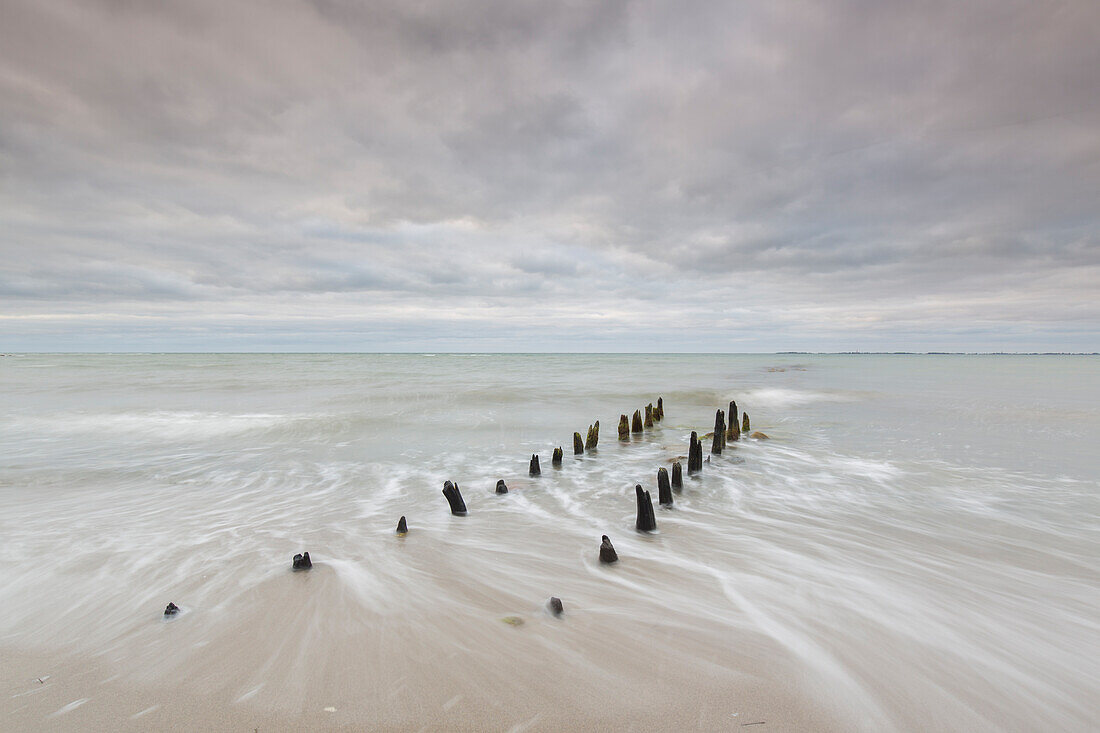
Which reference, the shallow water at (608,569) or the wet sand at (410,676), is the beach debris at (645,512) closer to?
the shallow water at (608,569)

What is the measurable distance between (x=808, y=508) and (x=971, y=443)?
914cm

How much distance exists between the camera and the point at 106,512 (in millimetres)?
6660

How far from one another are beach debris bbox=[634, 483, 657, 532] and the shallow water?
176 millimetres

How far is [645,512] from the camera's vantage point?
5766 mm

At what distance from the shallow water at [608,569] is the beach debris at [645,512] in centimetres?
18

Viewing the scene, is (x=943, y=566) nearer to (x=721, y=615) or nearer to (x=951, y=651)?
(x=951, y=651)

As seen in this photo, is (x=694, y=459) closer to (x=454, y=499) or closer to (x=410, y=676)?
(x=454, y=499)

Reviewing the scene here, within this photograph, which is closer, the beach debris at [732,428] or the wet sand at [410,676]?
the wet sand at [410,676]

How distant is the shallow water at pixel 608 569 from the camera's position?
3084 millimetres

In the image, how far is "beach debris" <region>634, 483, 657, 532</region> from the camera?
5.74 m

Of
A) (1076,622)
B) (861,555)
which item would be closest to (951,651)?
(1076,622)

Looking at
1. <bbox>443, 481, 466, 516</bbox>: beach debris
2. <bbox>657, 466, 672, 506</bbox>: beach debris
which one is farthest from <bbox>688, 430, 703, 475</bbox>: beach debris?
<bbox>443, 481, 466, 516</bbox>: beach debris

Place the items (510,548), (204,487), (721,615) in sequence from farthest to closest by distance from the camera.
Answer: (204,487)
(510,548)
(721,615)

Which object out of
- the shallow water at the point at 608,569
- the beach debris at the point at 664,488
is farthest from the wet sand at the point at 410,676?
the beach debris at the point at 664,488
